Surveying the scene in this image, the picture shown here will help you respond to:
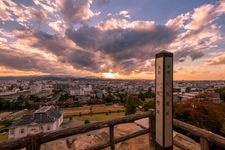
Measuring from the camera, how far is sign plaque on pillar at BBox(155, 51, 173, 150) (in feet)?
7.25

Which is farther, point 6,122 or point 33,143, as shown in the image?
point 6,122

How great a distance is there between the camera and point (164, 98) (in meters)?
2.21

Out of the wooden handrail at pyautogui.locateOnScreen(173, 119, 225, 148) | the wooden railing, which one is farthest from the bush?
the wooden handrail at pyautogui.locateOnScreen(173, 119, 225, 148)

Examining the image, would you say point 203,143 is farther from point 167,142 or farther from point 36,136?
point 36,136

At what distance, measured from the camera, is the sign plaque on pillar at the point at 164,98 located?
2.21m

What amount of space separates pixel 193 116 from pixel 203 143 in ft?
29.6

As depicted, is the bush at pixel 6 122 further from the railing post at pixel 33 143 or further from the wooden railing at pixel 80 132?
the railing post at pixel 33 143

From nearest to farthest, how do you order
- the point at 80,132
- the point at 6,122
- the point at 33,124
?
the point at 80,132
the point at 33,124
the point at 6,122

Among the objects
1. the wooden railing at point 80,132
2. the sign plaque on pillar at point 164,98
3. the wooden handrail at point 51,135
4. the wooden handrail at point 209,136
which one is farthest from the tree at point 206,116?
the sign plaque on pillar at point 164,98

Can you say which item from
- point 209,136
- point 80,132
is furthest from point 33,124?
point 209,136

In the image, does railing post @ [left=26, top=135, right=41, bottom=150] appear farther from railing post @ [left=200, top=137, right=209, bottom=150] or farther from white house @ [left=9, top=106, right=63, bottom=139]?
white house @ [left=9, top=106, right=63, bottom=139]

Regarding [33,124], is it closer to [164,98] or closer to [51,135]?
[51,135]

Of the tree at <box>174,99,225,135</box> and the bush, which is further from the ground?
the tree at <box>174,99,225,135</box>

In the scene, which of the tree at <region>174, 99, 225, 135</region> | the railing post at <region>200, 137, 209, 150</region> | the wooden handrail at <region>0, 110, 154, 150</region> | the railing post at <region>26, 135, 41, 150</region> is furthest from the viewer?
the tree at <region>174, 99, 225, 135</region>
